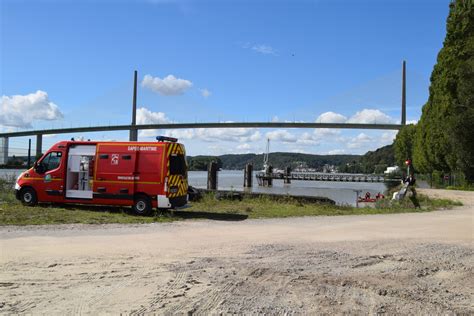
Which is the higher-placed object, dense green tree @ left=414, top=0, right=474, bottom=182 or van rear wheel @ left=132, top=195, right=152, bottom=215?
dense green tree @ left=414, top=0, right=474, bottom=182

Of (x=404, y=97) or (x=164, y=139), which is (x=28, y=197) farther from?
(x=404, y=97)

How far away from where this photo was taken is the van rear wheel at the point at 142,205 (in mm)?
14852

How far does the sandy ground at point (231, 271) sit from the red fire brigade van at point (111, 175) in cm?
312

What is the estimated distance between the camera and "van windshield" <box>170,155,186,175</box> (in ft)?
48.8

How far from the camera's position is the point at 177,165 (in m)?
15.1

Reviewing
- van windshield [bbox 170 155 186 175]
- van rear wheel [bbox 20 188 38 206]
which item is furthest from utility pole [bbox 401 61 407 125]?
van rear wheel [bbox 20 188 38 206]

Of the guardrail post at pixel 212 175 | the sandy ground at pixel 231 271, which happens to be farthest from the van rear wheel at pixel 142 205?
the guardrail post at pixel 212 175

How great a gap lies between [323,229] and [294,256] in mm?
4197

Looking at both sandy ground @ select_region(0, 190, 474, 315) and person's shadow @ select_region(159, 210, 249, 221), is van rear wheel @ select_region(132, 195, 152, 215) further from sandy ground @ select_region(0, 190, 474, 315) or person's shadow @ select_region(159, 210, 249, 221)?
sandy ground @ select_region(0, 190, 474, 315)

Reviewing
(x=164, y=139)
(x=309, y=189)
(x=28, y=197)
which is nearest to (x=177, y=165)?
(x=164, y=139)

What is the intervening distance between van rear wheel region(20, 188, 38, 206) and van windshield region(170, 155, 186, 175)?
538 cm

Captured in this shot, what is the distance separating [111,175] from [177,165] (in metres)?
2.26

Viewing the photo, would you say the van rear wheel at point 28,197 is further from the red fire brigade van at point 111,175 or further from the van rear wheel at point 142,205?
the van rear wheel at point 142,205

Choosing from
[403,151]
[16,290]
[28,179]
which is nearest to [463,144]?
[28,179]
